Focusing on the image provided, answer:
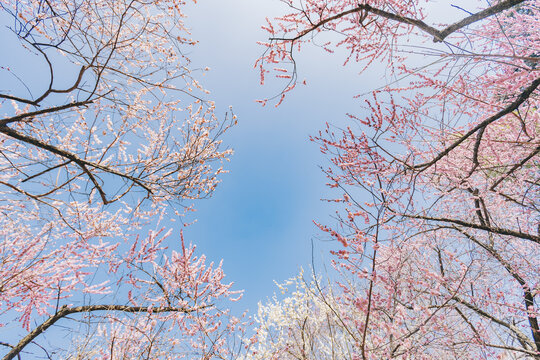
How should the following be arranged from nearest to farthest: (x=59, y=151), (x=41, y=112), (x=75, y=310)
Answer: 1. (x=41, y=112)
2. (x=59, y=151)
3. (x=75, y=310)

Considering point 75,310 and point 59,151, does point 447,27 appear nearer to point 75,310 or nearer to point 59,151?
point 59,151

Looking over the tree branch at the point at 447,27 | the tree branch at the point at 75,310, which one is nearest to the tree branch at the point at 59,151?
the tree branch at the point at 75,310

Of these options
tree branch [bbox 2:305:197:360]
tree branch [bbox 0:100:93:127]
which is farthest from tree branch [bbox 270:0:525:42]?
tree branch [bbox 2:305:197:360]

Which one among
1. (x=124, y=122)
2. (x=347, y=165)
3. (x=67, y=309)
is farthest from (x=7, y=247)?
(x=347, y=165)

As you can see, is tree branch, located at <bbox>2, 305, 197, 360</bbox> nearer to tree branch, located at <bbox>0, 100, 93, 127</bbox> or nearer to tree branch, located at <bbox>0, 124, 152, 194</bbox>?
tree branch, located at <bbox>0, 124, 152, 194</bbox>

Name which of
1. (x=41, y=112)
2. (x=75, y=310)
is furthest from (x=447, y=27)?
(x=75, y=310)

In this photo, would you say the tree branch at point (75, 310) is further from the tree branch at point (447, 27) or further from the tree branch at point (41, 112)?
the tree branch at point (447, 27)

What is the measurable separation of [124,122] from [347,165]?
3.83 meters

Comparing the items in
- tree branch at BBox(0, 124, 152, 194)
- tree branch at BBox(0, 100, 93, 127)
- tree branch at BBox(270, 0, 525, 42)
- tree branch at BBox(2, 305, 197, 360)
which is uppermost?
tree branch at BBox(270, 0, 525, 42)

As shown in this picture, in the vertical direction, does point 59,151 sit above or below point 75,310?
above

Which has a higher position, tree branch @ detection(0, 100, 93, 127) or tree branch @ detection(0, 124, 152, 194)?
tree branch @ detection(0, 100, 93, 127)

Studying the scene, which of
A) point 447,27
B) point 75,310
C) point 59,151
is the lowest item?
point 75,310

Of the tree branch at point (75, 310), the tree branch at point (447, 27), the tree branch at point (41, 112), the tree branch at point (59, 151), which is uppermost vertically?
the tree branch at point (447, 27)

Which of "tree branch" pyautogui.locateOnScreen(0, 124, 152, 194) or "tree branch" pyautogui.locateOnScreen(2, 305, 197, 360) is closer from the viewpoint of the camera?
"tree branch" pyautogui.locateOnScreen(0, 124, 152, 194)
